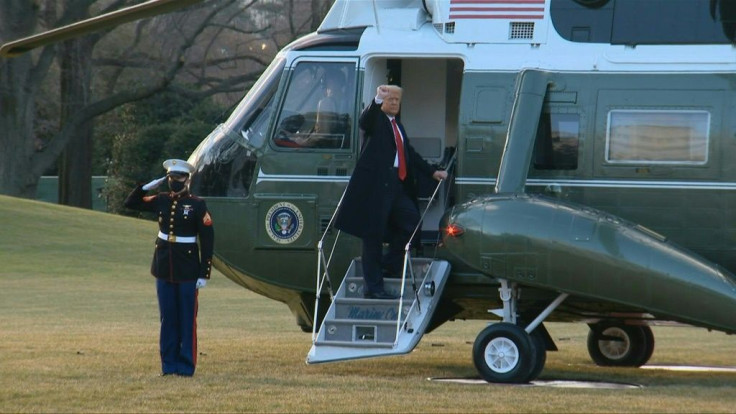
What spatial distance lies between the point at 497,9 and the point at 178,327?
4124 mm

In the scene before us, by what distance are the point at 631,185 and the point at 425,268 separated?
1996mm

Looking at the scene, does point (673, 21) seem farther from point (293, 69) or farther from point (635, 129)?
point (293, 69)

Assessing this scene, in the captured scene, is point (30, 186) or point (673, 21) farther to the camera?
point (30, 186)

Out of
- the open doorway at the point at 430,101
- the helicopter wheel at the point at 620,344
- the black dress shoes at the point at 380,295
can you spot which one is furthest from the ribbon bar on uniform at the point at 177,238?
the helicopter wheel at the point at 620,344

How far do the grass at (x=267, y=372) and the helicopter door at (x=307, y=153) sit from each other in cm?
137

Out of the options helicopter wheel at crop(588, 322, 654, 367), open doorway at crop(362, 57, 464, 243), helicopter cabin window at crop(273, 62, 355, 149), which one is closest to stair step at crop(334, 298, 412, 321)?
helicopter cabin window at crop(273, 62, 355, 149)

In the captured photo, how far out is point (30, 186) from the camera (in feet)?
128

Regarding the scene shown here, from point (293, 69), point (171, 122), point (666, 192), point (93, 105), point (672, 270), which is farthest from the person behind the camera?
point (171, 122)

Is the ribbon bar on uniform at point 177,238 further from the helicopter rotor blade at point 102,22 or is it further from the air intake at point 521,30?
the air intake at point 521,30

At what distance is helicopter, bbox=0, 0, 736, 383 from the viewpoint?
1077cm

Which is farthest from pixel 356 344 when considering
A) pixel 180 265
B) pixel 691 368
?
pixel 691 368

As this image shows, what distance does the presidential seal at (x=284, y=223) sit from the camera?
12.1 metres

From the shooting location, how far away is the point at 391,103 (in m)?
11.4

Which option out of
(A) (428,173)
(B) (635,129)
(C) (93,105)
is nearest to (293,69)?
(A) (428,173)
